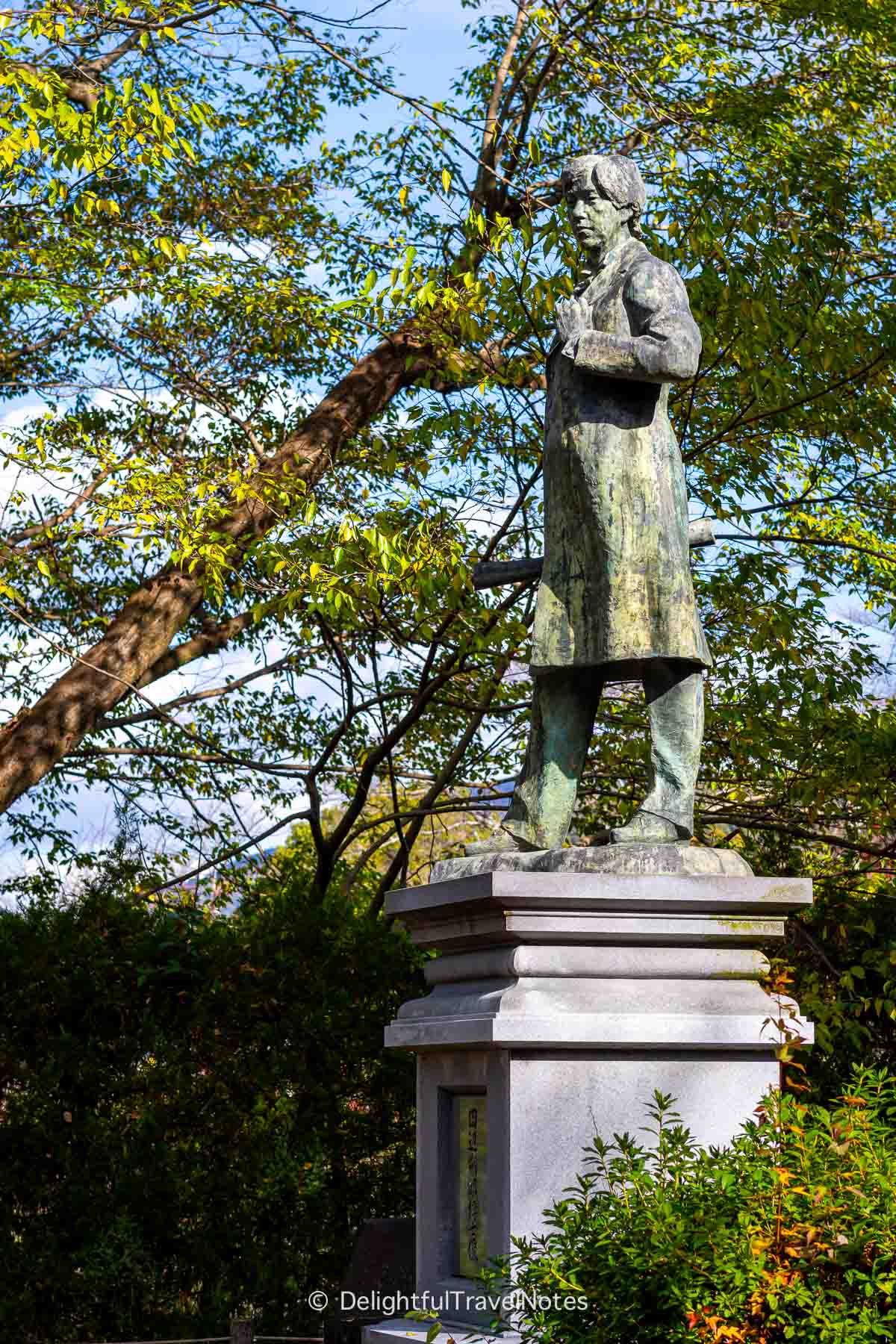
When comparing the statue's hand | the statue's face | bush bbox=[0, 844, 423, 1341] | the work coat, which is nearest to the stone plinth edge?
the work coat

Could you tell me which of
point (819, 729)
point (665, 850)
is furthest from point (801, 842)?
point (665, 850)

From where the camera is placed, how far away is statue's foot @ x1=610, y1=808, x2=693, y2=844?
14.3ft

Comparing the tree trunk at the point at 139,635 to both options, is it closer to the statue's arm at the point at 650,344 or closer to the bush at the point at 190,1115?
the bush at the point at 190,1115

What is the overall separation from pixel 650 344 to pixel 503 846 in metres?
1.46

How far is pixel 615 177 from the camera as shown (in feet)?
14.9

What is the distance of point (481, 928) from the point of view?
416 cm

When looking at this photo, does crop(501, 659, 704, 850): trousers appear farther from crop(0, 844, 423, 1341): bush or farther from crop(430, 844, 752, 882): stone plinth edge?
crop(0, 844, 423, 1341): bush

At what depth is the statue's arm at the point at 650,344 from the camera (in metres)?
4.29

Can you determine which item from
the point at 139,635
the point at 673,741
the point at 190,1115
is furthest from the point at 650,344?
the point at 139,635

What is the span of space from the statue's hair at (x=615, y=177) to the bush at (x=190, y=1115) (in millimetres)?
3855

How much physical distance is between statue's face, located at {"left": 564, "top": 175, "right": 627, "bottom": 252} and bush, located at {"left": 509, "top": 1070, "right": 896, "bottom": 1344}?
240 cm

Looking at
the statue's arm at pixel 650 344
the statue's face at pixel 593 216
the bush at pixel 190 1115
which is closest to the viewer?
the statue's arm at pixel 650 344

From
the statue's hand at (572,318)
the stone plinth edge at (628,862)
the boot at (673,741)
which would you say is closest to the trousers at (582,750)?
the boot at (673,741)

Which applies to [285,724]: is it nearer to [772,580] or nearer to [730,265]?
[772,580]
